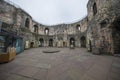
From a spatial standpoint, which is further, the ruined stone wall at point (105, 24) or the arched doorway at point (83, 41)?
the arched doorway at point (83, 41)

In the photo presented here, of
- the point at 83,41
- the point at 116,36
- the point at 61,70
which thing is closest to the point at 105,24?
the point at 116,36

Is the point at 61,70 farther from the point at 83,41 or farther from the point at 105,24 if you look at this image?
the point at 83,41

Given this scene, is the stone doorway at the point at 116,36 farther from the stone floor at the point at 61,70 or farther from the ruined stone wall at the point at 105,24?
the stone floor at the point at 61,70

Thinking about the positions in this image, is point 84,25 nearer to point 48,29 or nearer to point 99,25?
point 99,25

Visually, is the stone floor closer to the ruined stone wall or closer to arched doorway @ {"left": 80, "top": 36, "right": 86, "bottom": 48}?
the ruined stone wall

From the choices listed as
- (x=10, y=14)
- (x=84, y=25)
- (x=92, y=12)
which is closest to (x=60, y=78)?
(x=92, y=12)

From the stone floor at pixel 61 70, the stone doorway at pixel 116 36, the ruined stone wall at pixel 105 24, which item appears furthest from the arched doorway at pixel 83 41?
the stone floor at pixel 61 70

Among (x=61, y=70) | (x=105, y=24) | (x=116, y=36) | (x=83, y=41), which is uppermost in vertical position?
(x=105, y=24)

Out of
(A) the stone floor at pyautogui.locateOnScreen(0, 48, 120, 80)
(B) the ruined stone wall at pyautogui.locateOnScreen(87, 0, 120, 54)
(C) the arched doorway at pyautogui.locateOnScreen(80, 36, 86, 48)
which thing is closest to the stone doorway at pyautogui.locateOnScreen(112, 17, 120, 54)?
(B) the ruined stone wall at pyautogui.locateOnScreen(87, 0, 120, 54)

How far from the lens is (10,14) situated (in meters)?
11.6

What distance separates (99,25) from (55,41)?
16.0 metres

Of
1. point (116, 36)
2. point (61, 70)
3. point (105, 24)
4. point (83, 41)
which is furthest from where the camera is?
point (83, 41)

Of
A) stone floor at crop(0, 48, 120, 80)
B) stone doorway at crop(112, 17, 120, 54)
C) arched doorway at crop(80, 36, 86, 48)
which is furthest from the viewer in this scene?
arched doorway at crop(80, 36, 86, 48)

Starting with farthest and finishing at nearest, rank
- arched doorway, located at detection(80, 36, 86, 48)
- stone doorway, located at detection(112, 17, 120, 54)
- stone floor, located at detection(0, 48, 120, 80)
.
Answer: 1. arched doorway, located at detection(80, 36, 86, 48)
2. stone doorway, located at detection(112, 17, 120, 54)
3. stone floor, located at detection(0, 48, 120, 80)
